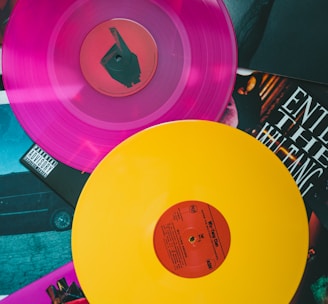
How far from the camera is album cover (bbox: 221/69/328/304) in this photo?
0.81m

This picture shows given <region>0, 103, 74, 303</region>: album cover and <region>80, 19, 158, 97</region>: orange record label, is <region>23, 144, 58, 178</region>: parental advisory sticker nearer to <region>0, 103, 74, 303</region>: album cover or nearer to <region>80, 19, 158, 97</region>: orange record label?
<region>0, 103, 74, 303</region>: album cover

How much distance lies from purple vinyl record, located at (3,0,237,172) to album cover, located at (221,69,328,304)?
6cm

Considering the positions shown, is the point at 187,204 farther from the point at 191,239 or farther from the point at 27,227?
the point at 27,227

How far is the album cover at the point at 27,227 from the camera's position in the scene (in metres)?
0.82

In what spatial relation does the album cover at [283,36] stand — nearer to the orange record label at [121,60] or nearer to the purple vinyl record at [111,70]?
the purple vinyl record at [111,70]

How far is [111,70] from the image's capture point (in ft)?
2.55

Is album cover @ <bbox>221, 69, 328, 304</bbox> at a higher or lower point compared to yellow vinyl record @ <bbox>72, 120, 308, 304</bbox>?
higher

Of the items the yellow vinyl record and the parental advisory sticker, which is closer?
the yellow vinyl record

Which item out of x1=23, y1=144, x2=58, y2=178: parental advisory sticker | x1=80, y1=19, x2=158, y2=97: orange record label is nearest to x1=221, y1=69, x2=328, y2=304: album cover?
x1=80, y1=19, x2=158, y2=97: orange record label

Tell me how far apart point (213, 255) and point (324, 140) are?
12.3 inches

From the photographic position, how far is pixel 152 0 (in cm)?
76

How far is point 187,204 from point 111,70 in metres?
0.28

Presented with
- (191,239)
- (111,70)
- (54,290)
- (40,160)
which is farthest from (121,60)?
(54,290)

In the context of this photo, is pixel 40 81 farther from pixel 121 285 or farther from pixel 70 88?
pixel 121 285
